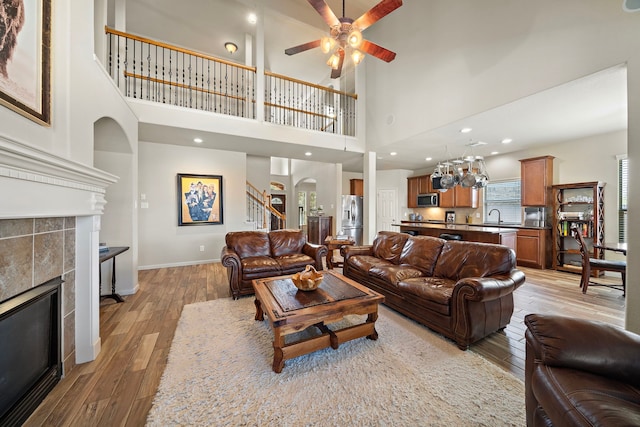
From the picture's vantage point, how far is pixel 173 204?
4.95 meters

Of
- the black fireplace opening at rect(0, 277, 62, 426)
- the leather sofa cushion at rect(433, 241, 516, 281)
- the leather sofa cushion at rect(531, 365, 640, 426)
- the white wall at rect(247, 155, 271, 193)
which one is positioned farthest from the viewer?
the white wall at rect(247, 155, 271, 193)

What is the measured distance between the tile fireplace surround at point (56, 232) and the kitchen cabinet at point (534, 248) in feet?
23.1

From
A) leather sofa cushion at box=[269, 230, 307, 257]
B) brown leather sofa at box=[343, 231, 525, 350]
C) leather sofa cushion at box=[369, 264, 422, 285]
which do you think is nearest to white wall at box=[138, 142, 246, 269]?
leather sofa cushion at box=[269, 230, 307, 257]

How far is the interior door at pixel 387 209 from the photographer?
8.05 m

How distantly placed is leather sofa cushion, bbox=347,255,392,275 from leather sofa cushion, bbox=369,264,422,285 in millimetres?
110

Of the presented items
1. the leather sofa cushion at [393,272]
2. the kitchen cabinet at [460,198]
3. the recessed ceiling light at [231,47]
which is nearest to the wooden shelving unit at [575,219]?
the kitchen cabinet at [460,198]

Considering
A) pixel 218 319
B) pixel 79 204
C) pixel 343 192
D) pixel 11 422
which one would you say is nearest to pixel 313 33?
pixel 343 192

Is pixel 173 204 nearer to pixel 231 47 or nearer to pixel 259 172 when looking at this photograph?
pixel 259 172

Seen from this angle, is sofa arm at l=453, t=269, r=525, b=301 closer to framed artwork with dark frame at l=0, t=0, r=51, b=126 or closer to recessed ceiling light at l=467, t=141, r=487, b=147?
framed artwork with dark frame at l=0, t=0, r=51, b=126

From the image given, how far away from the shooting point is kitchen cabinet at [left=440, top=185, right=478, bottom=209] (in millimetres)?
6418

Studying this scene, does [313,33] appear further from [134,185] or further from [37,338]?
[37,338]

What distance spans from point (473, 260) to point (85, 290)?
3646 mm

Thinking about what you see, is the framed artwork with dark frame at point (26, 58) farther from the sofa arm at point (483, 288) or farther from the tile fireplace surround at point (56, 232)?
the sofa arm at point (483, 288)

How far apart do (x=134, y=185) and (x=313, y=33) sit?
4.96m
